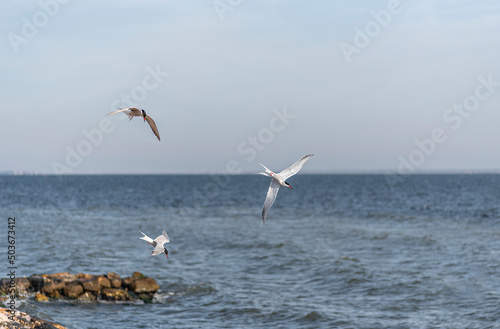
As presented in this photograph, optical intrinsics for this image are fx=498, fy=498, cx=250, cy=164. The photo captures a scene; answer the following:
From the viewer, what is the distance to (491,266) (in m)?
28.4

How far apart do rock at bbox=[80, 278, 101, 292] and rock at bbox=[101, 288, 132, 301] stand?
0.32 metres

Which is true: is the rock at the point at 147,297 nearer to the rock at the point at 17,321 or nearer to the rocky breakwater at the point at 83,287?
the rocky breakwater at the point at 83,287

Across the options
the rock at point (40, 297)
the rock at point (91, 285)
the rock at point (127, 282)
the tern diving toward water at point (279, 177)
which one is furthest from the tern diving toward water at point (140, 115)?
the rock at point (127, 282)

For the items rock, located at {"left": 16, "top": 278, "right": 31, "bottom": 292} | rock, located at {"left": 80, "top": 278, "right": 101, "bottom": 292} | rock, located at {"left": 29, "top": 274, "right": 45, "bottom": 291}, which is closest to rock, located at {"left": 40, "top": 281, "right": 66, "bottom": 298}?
rock, located at {"left": 29, "top": 274, "right": 45, "bottom": 291}

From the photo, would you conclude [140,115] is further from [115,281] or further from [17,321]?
[115,281]

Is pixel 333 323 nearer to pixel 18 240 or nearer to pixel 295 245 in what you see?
pixel 295 245

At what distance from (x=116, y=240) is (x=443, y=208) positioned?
45864 mm

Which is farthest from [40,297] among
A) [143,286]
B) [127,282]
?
[143,286]

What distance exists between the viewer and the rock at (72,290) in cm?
2102

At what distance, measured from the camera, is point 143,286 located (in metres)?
22.8

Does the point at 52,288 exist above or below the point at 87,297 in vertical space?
above

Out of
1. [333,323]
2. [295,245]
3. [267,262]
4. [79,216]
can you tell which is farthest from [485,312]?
[79,216]

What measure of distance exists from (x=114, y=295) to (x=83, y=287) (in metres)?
1.35

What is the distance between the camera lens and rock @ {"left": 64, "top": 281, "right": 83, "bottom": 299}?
2102 cm
